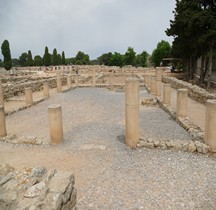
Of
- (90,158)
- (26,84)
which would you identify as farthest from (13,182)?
(26,84)

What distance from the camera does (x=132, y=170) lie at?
17.8ft

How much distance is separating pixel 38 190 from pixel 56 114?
443 cm

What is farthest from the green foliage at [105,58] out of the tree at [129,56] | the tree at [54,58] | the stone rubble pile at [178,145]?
the stone rubble pile at [178,145]

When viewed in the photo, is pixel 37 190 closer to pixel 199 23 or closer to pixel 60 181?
pixel 60 181

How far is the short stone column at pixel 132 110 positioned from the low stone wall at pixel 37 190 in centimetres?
346

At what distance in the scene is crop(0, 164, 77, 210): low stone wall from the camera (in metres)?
3.03

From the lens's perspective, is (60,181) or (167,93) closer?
(60,181)

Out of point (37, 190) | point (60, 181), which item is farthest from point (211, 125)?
point (37, 190)

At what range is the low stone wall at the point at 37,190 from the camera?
3031 millimetres

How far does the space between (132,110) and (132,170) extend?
2.07m

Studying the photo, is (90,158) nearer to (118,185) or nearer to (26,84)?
(118,185)

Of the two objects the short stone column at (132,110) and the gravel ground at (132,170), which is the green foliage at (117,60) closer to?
the gravel ground at (132,170)

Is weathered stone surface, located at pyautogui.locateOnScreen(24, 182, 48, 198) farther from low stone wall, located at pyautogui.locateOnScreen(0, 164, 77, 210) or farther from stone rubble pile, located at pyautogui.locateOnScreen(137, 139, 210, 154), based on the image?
stone rubble pile, located at pyautogui.locateOnScreen(137, 139, 210, 154)

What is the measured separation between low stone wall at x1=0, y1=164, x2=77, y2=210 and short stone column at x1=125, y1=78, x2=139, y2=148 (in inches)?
136
